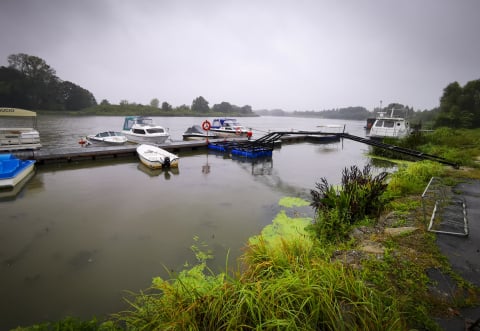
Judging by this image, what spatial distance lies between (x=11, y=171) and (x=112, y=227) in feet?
20.5

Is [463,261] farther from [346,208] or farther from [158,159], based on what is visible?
[158,159]

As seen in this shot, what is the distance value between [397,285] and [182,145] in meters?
16.4

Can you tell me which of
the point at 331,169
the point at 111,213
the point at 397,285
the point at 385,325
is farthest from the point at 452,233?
the point at 331,169

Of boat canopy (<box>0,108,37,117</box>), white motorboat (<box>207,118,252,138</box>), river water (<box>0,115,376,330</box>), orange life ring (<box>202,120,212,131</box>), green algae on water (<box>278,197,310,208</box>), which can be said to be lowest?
river water (<box>0,115,376,330</box>)

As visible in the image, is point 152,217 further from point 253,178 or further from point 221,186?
point 253,178

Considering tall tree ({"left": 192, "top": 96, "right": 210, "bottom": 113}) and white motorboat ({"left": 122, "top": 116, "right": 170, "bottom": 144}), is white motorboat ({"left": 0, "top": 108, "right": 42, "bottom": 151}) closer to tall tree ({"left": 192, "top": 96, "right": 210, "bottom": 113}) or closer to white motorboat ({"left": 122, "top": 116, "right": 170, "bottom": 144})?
white motorboat ({"left": 122, "top": 116, "right": 170, "bottom": 144})

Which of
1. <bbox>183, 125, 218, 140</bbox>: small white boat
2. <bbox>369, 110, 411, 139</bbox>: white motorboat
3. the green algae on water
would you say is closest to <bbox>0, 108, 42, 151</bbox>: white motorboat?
<bbox>183, 125, 218, 140</bbox>: small white boat

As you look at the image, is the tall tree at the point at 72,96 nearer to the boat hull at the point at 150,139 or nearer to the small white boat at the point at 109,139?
the small white boat at the point at 109,139

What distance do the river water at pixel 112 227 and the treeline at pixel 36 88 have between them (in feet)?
238

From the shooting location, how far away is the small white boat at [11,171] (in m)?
8.42

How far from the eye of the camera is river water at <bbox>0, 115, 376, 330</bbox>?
153 inches

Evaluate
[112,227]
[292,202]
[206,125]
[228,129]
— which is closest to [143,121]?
[206,125]

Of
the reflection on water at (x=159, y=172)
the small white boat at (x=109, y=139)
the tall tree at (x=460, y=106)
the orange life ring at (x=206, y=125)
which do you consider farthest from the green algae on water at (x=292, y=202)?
the tall tree at (x=460, y=106)

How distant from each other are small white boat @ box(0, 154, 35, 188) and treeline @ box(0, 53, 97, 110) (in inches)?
2791
